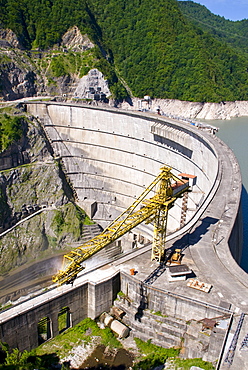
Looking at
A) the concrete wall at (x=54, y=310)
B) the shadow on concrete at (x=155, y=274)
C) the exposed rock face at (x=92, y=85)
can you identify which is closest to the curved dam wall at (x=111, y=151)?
the exposed rock face at (x=92, y=85)

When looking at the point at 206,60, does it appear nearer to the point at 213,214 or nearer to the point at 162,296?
the point at 213,214

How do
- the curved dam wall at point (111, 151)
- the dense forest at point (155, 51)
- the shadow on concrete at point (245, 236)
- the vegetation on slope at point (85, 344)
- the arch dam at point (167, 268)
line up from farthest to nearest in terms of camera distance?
1. the dense forest at point (155, 51)
2. the curved dam wall at point (111, 151)
3. the shadow on concrete at point (245, 236)
4. the arch dam at point (167, 268)
5. the vegetation on slope at point (85, 344)

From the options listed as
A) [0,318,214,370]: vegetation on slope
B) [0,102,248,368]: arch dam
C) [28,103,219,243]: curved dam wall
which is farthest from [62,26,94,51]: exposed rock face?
[0,318,214,370]: vegetation on slope

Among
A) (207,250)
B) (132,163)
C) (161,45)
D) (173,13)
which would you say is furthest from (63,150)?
(173,13)

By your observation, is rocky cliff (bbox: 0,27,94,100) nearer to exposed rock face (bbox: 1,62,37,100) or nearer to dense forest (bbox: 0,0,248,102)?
exposed rock face (bbox: 1,62,37,100)

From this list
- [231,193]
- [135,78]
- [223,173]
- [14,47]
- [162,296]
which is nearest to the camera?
[162,296]

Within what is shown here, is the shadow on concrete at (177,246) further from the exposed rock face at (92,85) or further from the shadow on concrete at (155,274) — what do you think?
the exposed rock face at (92,85)
